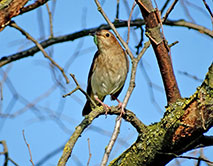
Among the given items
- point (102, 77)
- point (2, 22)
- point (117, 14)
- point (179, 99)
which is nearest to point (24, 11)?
point (2, 22)

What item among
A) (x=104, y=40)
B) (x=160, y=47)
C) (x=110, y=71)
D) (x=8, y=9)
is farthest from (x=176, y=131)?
(x=104, y=40)

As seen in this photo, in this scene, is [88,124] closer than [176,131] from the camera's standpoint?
No

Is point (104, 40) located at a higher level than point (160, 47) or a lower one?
higher

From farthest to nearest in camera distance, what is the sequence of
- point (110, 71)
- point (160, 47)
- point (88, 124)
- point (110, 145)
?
point (110, 71), point (160, 47), point (88, 124), point (110, 145)

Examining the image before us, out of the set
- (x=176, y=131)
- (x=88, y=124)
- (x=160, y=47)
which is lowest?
(x=176, y=131)

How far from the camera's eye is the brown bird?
5.98 metres

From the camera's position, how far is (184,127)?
2873mm

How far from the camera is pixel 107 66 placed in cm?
600

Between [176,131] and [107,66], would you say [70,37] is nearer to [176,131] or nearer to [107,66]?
[107,66]

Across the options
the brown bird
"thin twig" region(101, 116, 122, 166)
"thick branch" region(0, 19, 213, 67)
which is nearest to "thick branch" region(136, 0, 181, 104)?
"thin twig" region(101, 116, 122, 166)

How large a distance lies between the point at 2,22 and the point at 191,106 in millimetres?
2259

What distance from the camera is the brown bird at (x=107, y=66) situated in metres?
5.98

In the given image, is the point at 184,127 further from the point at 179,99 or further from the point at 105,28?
the point at 105,28

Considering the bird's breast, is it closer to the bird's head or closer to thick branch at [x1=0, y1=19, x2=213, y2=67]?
the bird's head
